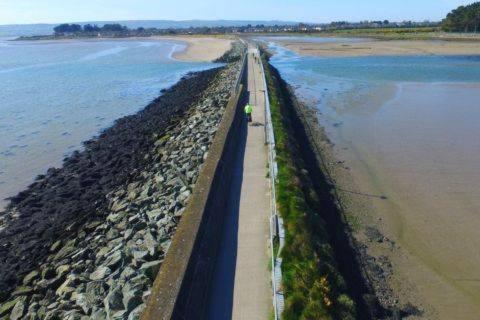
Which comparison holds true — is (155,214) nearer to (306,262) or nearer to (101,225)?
(101,225)

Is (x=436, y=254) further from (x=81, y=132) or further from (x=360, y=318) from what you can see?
(x=81, y=132)

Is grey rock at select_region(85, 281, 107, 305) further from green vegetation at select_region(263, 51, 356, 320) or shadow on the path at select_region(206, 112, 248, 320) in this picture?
green vegetation at select_region(263, 51, 356, 320)

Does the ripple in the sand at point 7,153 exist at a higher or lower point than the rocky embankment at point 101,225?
lower

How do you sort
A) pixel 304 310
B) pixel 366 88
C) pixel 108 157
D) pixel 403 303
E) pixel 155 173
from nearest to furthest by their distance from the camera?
1. pixel 304 310
2. pixel 403 303
3. pixel 155 173
4. pixel 108 157
5. pixel 366 88

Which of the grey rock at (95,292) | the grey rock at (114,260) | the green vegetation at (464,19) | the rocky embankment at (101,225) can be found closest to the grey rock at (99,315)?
the rocky embankment at (101,225)

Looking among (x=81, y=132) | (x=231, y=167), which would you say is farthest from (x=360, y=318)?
(x=81, y=132)

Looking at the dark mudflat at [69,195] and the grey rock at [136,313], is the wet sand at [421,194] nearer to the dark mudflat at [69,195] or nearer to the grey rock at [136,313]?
the grey rock at [136,313]

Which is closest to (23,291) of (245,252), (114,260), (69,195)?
(114,260)
